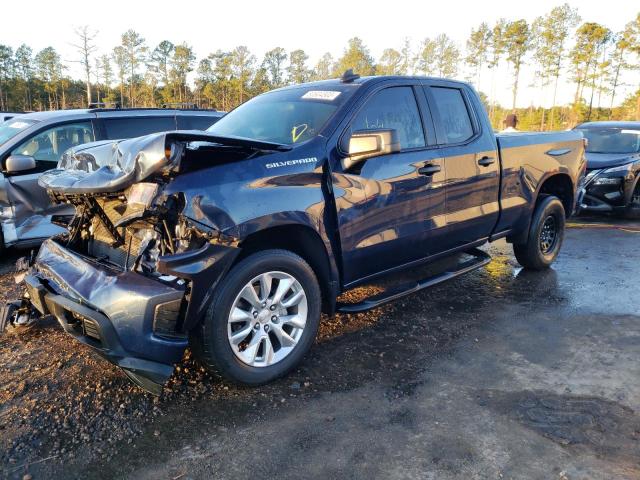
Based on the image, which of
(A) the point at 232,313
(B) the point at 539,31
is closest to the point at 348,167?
(A) the point at 232,313

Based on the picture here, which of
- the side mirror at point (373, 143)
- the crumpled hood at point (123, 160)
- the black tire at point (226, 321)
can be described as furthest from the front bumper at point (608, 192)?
the crumpled hood at point (123, 160)

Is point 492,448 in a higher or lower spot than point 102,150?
lower

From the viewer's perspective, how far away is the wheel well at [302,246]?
3.12 meters

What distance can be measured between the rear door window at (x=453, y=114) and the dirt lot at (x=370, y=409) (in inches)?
64.0

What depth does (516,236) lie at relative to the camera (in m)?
5.50

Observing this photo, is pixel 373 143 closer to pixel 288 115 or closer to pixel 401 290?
pixel 288 115

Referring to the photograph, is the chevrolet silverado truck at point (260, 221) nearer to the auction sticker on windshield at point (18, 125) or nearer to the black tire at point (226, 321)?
the black tire at point (226, 321)

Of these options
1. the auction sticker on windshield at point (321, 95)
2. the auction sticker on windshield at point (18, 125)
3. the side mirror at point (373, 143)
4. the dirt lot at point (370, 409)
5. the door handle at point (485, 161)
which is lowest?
the dirt lot at point (370, 409)

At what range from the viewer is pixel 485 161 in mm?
4648

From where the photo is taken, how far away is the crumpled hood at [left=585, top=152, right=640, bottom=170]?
9.23 meters

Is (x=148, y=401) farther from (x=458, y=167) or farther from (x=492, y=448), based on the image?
(x=458, y=167)

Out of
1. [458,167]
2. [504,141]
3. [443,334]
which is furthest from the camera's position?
[504,141]

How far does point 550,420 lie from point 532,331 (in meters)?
1.41

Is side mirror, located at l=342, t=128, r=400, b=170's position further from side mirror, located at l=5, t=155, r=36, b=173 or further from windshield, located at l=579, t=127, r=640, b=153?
windshield, located at l=579, t=127, r=640, b=153
